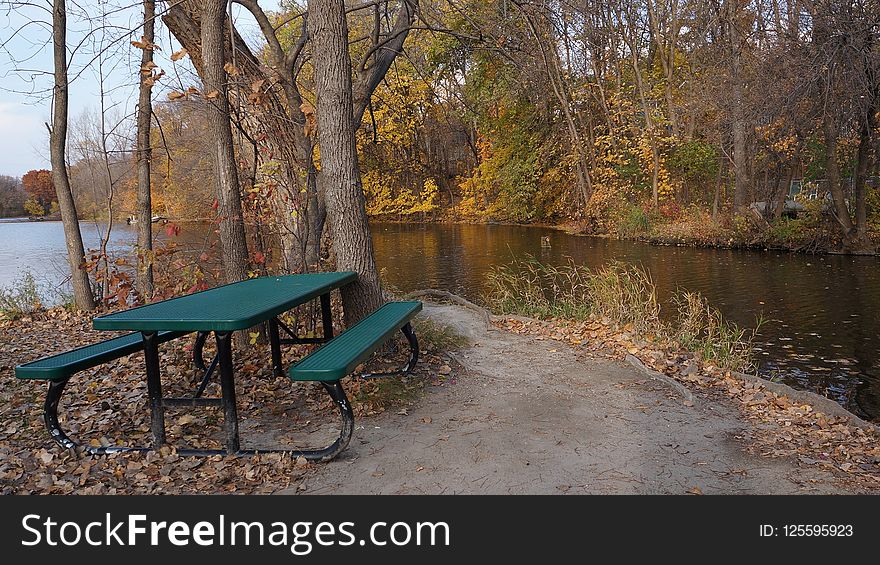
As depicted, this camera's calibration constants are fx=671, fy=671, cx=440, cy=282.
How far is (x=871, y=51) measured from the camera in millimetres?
13359

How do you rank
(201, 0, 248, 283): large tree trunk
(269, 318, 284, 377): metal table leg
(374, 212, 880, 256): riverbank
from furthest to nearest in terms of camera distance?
(374, 212, 880, 256): riverbank, (201, 0, 248, 283): large tree trunk, (269, 318, 284, 377): metal table leg

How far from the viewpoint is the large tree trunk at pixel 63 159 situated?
896 centimetres

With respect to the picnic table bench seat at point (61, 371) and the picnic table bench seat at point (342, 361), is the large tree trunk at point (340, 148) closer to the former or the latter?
the picnic table bench seat at point (342, 361)

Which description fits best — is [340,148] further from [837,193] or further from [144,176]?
[837,193]

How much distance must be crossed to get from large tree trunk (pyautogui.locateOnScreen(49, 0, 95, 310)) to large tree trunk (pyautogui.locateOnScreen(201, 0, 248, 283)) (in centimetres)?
386

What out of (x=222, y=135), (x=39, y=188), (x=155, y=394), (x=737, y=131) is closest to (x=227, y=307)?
(x=155, y=394)

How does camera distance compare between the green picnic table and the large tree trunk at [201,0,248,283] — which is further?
the large tree trunk at [201,0,248,283]

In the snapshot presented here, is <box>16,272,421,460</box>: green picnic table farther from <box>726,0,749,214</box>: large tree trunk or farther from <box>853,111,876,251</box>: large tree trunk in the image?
<box>726,0,749,214</box>: large tree trunk

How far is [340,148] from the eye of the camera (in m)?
5.70

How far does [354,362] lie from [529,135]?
27.1 metres

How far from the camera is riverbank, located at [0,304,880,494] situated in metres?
3.65

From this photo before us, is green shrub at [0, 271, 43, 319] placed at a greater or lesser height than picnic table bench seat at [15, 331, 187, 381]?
lesser

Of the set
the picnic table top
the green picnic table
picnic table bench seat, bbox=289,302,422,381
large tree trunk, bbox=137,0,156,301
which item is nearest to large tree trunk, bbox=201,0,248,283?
the picnic table top

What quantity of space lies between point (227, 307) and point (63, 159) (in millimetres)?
6759
